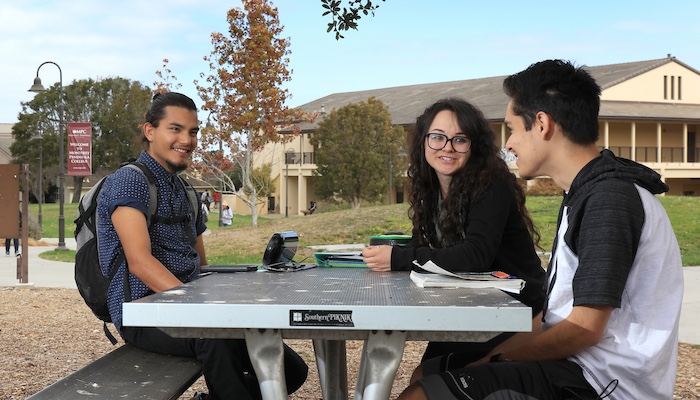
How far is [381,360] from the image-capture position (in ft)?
9.02

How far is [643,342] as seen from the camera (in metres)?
2.56

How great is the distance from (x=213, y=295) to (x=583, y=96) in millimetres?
1304

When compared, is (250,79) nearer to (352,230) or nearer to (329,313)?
(352,230)

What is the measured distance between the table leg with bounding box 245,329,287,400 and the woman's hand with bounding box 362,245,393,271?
1.20 m

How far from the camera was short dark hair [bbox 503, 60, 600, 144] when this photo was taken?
9.11 ft

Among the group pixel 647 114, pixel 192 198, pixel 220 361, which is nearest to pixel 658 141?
pixel 647 114

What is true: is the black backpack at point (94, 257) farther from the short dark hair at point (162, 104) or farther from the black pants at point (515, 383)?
the black pants at point (515, 383)

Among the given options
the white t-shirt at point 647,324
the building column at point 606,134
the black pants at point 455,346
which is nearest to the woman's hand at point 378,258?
the black pants at point 455,346

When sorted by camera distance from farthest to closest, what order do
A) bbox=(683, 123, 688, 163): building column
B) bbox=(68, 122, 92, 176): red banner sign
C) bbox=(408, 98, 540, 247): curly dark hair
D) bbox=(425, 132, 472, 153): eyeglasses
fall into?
1. bbox=(683, 123, 688, 163): building column
2. bbox=(68, 122, 92, 176): red banner sign
3. bbox=(425, 132, 472, 153): eyeglasses
4. bbox=(408, 98, 540, 247): curly dark hair

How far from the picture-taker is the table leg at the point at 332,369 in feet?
14.0

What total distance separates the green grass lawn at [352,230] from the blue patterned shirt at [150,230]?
14.7m

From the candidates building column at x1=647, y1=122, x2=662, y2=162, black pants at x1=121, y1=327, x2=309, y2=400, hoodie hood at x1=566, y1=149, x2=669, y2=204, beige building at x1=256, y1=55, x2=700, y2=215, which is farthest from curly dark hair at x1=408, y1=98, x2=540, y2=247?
building column at x1=647, y1=122, x2=662, y2=162

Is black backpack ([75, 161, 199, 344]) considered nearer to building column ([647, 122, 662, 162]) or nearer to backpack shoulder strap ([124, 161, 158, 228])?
backpack shoulder strap ([124, 161, 158, 228])

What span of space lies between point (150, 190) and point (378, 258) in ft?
3.51
